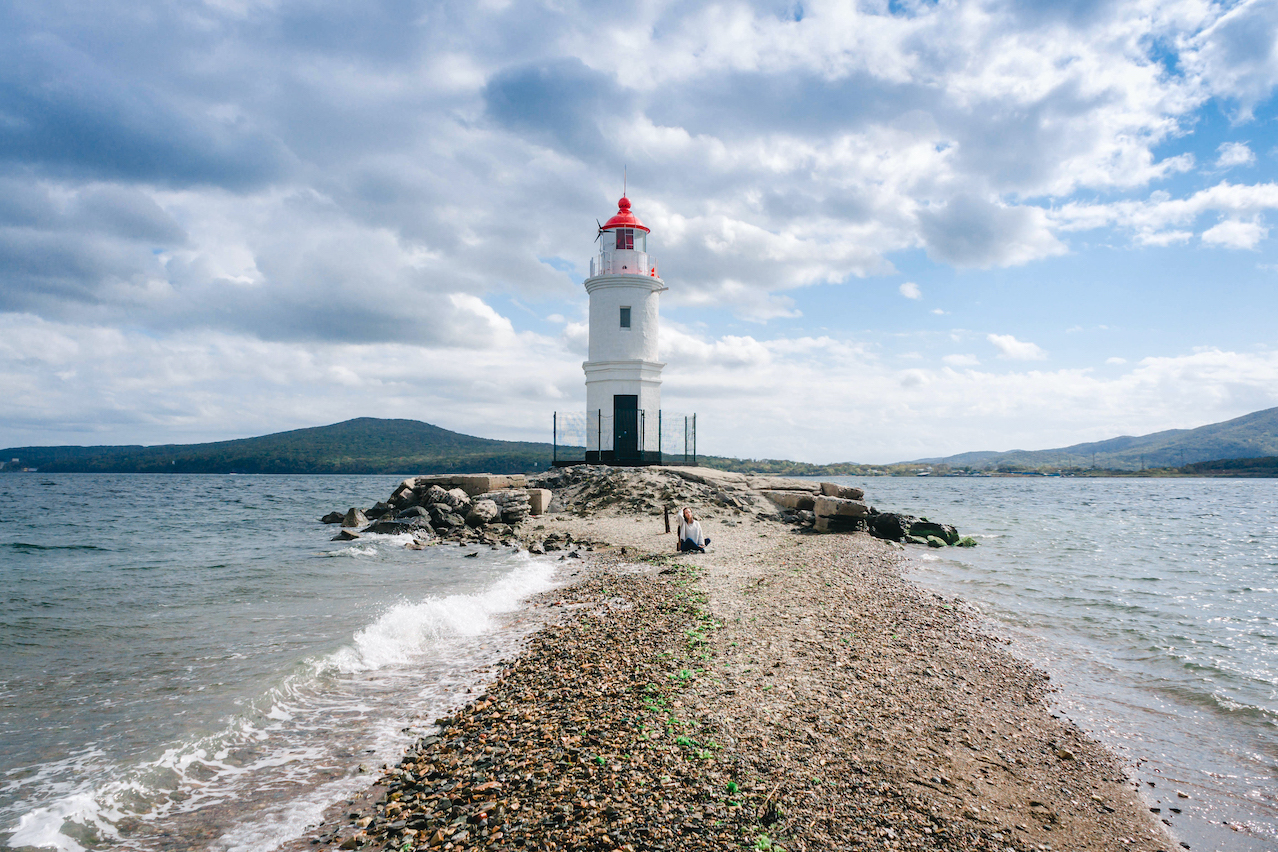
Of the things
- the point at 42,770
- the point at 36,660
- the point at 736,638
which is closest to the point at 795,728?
the point at 736,638

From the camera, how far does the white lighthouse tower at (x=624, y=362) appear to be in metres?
26.9

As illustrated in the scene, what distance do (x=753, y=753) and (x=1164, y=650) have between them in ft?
25.4

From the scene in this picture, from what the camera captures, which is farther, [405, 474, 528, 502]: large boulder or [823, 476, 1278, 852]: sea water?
[405, 474, 528, 502]: large boulder

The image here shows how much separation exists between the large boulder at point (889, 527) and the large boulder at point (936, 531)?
38 cm

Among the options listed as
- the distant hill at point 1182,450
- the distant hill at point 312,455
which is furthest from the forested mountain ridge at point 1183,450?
the distant hill at point 312,455

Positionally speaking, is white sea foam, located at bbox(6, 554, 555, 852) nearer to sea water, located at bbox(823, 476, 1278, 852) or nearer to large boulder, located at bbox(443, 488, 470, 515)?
sea water, located at bbox(823, 476, 1278, 852)

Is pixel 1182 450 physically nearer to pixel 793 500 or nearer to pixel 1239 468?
pixel 1239 468

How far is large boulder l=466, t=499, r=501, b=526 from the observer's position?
20125 mm

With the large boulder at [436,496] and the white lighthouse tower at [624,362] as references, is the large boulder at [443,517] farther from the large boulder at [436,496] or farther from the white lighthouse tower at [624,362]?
the white lighthouse tower at [624,362]

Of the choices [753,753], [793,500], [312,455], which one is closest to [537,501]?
[793,500]

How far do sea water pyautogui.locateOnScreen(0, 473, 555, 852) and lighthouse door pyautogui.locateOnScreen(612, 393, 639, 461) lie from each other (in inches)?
482

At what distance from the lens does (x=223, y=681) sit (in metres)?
6.76

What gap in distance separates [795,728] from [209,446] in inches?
5802

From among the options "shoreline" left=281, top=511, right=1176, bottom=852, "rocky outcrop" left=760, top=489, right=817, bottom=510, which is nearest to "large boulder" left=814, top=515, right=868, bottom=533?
"rocky outcrop" left=760, top=489, right=817, bottom=510
